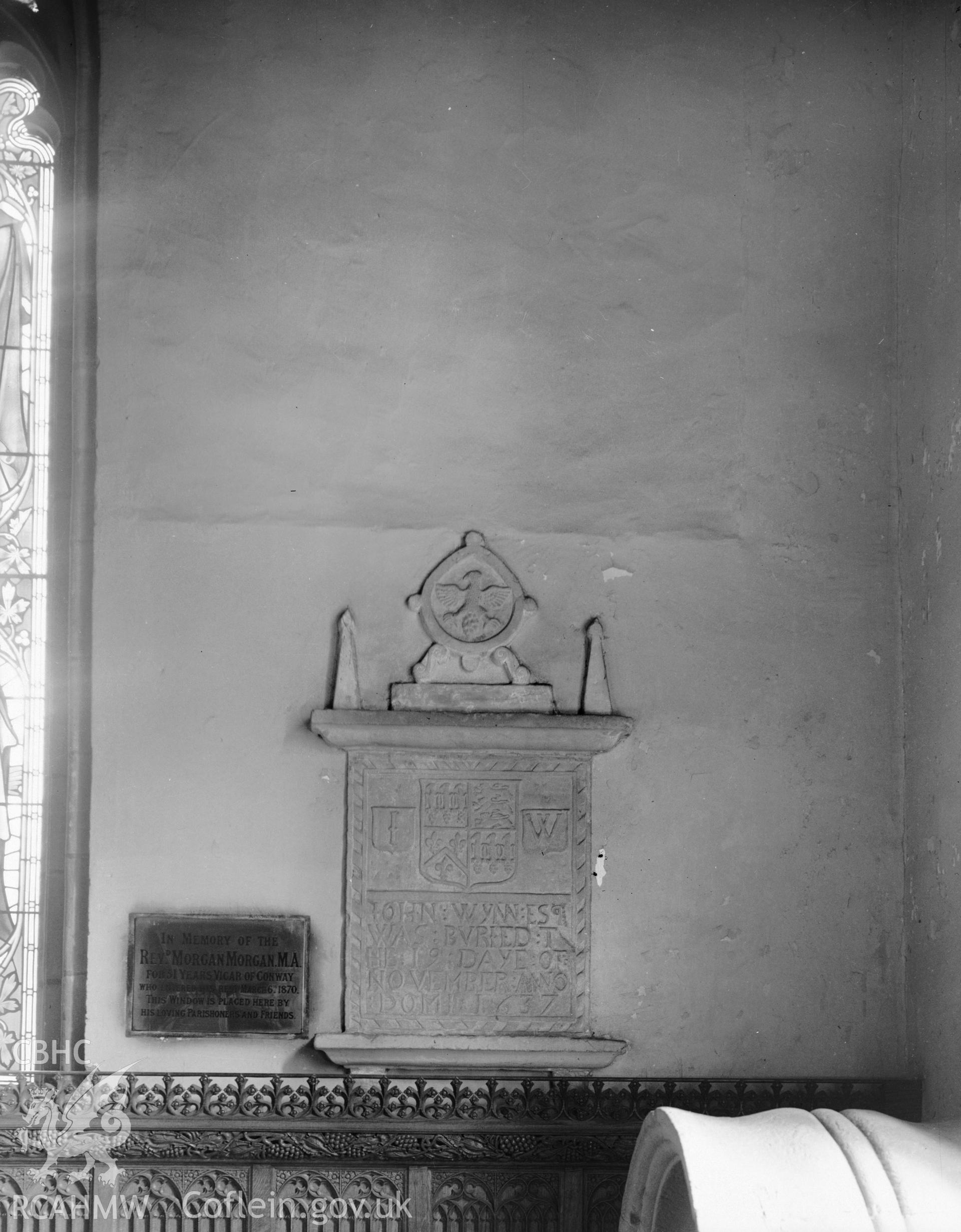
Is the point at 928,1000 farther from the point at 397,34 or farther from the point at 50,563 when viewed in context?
the point at 397,34

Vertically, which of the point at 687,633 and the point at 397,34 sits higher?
the point at 397,34

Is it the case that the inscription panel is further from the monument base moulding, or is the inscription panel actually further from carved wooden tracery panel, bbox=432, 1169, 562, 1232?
carved wooden tracery panel, bbox=432, 1169, 562, 1232

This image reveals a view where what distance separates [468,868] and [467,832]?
116 mm

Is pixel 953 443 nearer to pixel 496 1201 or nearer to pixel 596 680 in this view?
pixel 596 680

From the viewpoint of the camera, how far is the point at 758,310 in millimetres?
4984

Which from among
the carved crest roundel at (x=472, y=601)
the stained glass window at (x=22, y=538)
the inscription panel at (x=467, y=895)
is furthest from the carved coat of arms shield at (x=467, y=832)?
the stained glass window at (x=22, y=538)

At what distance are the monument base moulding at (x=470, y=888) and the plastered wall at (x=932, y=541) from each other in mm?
965

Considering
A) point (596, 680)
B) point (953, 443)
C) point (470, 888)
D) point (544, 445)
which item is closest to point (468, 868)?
point (470, 888)

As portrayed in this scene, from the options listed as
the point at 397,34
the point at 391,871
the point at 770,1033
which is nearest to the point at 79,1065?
the point at 391,871

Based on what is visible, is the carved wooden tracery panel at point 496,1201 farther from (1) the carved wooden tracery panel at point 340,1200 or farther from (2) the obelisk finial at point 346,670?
(2) the obelisk finial at point 346,670

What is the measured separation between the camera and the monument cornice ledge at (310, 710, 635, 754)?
181 inches

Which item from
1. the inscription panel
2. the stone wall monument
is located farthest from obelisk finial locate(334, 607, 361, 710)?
the inscription panel

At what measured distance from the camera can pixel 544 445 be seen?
16.0 ft

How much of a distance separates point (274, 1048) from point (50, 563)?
1755mm
